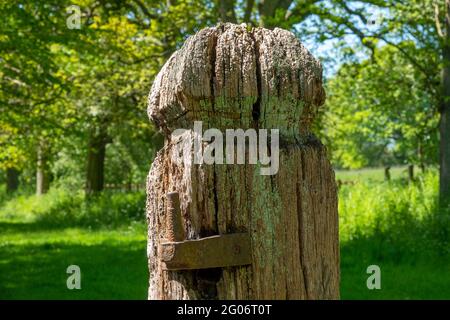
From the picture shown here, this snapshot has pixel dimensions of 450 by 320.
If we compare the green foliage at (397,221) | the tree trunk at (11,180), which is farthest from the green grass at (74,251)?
the tree trunk at (11,180)

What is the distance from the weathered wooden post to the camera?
1.98m

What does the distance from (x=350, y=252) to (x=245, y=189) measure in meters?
8.30

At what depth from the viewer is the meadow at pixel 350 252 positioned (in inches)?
322

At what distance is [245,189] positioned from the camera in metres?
2.00

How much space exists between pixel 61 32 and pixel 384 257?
23.4 feet

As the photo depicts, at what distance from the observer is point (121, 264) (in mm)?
10391

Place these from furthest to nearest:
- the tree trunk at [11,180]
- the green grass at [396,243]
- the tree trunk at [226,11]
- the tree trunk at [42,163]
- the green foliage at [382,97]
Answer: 1. the tree trunk at [11,180]
2. the tree trunk at [42,163]
3. the green foliage at [382,97]
4. the tree trunk at [226,11]
5. the green grass at [396,243]

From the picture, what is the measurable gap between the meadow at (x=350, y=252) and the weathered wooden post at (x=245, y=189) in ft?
18.7

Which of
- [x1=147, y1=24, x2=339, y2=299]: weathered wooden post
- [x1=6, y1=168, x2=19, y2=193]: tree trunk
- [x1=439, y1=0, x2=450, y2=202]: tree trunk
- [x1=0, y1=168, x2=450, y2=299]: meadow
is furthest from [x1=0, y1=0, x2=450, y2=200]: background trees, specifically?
[x1=6, y1=168, x2=19, y2=193]: tree trunk

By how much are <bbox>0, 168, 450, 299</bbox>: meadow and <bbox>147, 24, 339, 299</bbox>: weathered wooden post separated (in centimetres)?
570

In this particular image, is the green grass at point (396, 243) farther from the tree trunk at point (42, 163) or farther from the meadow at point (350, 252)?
the tree trunk at point (42, 163)

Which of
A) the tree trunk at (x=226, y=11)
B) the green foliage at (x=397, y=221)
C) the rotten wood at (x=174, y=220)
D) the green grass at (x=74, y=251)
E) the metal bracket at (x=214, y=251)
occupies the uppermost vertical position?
the tree trunk at (x=226, y=11)

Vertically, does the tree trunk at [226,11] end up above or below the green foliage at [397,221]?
above

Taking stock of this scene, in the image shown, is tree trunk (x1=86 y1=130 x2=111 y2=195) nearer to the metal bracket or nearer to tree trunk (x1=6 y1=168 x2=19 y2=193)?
tree trunk (x1=6 y1=168 x2=19 y2=193)
